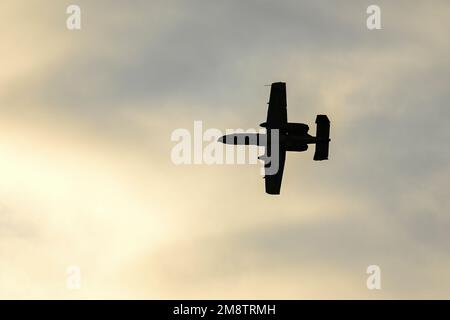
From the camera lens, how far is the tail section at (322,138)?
109m

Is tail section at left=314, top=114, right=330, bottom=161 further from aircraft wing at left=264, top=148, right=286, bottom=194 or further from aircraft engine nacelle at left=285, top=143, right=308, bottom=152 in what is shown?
aircraft wing at left=264, top=148, right=286, bottom=194

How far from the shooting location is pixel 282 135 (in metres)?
108

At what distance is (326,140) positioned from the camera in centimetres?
10888

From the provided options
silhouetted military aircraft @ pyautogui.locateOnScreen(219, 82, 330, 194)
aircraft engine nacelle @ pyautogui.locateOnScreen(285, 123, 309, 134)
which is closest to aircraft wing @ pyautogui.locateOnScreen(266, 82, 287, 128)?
silhouetted military aircraft @ pyautogui.locateOnScreen(219, 82, 330, 194)

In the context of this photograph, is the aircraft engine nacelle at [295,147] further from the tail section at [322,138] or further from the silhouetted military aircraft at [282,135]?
the tail section at [322,138]

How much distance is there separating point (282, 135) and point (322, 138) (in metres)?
5.83

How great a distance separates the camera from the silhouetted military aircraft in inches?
4222

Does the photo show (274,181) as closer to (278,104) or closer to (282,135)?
(282,135)

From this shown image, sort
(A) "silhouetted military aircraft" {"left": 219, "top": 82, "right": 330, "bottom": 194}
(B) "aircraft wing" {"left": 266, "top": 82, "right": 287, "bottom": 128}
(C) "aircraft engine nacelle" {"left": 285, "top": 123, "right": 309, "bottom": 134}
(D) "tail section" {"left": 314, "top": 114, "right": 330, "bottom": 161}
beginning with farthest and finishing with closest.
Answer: (D) "tail section" {"left": 314, "top": 114, "right": 330, "bottom": 161} → (C) "aircraft engine nacelle" {"left": 285, "top": 123, "right": 309, "bottom": 134} → (A) "silhouetted military aircraft" {"left": 219, "top": 82, "right": 330, "bottom": 194} → (B) "aircraft wing" {"left": 266, "top": 82, "right": 287, "bottom": 128}

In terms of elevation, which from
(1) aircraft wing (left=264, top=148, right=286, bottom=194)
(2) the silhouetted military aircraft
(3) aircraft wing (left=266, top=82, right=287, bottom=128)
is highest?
(3) aircraft wing (left=266, top=82, right=287, bottom=128)
